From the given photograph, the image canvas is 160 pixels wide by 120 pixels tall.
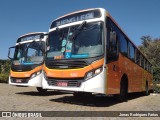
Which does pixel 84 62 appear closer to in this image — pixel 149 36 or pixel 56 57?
pixel 56 57

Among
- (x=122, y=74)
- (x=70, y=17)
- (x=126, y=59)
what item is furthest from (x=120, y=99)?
(x=70, y=17)

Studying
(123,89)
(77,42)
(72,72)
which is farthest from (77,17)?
(123,89)

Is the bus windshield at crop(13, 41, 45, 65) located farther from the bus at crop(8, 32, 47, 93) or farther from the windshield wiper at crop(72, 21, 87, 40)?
the windshield wiper at crop(72, 21, 87, 40)

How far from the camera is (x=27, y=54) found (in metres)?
13.7

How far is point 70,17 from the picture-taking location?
10.3m

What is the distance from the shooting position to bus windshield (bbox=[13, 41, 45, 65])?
43.1ft

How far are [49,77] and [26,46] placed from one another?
15.4ft

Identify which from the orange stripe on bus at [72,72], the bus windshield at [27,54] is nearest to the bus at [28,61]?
the bus windshield at [27,54]

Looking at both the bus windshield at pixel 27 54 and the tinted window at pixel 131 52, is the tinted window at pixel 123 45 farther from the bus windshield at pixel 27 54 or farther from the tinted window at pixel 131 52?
the bus windshield at pixel 27 54

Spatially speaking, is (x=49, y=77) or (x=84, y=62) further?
(x=49, y=77)

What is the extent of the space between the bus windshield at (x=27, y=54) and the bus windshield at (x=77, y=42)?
2.96 meters

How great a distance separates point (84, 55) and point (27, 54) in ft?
18.4

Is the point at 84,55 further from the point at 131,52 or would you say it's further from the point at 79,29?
the point at 131,52

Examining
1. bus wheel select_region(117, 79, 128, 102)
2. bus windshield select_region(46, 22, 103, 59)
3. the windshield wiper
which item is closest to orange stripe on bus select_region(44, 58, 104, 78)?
bus windshield select_region(46, 22, 103, 59)
